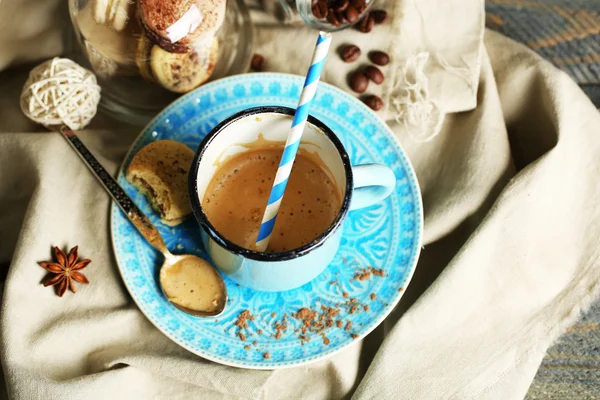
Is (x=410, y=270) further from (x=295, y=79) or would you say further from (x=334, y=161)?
(x=295, y=79)

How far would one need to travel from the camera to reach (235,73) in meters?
1.59

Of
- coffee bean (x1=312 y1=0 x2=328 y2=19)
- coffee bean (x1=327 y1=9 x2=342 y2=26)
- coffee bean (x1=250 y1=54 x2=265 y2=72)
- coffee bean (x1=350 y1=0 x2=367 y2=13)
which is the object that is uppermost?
coffee bean (x1=350 y1=0 x2=367 y2=13)

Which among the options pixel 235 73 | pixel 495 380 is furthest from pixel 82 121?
pixel 495 380

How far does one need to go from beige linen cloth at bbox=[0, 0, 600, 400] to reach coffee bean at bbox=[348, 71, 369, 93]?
0.10 ft

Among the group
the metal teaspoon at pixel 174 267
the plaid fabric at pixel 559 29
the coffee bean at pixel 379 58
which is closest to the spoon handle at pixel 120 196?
the metal teaspoon at pixel 174 267

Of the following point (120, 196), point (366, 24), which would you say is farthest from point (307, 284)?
point (366, 24)

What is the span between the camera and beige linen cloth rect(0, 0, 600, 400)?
4.54 feet

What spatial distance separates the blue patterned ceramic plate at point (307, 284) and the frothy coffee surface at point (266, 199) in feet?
0.29

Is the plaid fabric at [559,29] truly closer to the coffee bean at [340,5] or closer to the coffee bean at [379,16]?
the coffee bean at [379,16]

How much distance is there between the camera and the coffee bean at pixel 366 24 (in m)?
1.60

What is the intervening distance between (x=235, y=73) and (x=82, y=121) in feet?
1.19

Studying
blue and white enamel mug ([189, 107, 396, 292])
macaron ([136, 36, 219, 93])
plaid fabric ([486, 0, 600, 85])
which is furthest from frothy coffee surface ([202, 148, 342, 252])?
plaid fabric ([486, 0, 600, 85])

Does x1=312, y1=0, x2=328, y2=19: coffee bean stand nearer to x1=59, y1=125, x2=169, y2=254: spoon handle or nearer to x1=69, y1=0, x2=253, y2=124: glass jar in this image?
x1=69, y1=0, x2=253, y2=124: glass jar

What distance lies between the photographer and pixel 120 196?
1.39 meters
